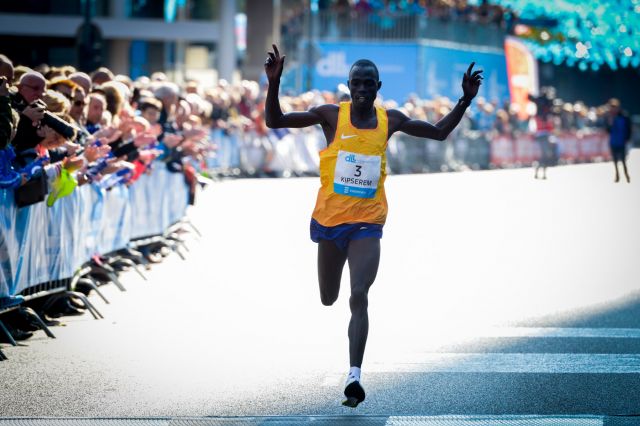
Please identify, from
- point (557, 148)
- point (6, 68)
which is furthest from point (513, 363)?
point (557, 148)

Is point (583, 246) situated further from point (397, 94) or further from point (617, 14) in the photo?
point (617, 14)

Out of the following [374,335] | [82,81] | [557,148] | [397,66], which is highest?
[397,66]

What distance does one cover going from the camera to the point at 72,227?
418 inches

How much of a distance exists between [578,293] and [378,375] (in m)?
4.48

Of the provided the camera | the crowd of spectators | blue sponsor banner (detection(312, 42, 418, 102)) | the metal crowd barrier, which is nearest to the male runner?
the crowd of spectators

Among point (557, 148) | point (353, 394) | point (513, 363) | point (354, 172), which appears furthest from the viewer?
point (557, 148)

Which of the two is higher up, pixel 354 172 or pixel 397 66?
pixel 397 66

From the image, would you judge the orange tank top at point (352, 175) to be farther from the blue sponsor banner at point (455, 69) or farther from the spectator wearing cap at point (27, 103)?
the blue sponsor banner at point (455, 69)

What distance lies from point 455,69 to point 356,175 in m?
36.8

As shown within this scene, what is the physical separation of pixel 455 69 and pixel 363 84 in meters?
36.8

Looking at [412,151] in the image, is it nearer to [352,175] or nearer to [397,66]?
[397,66]

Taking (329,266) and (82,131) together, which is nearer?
(329,266)

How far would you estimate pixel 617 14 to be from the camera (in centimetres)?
5025

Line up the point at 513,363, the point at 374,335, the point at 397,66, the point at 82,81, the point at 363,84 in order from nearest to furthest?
1. the point at 363,84
2. the point at 513,363
3. the point at 374,335
4. the point at 82,81
5. the point at 397,66
